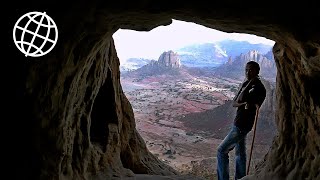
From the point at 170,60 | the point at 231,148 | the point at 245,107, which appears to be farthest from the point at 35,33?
the point at 170,60

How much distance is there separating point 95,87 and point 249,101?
2.30 meters

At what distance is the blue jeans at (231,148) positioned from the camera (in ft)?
17.9

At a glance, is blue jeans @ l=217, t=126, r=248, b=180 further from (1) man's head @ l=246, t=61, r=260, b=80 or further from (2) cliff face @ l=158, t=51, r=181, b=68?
(2) cliff face @ l=158, t=51, r=181, b=68

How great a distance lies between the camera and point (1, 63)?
301 cm

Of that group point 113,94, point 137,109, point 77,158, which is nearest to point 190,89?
point 137,109

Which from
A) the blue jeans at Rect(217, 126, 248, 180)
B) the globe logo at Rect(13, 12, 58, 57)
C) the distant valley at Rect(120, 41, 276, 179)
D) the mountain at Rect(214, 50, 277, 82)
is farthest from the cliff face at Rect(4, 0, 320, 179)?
the mountain at Rect(214, 50, 277, 82)

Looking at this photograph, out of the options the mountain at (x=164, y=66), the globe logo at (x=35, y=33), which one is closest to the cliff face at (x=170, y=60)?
Answer: the mountain at (x=164, y=66)

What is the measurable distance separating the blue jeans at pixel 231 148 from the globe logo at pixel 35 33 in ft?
10.7

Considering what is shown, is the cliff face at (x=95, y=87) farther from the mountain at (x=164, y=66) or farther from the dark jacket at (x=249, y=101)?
the mountain at (x=164, y=66)

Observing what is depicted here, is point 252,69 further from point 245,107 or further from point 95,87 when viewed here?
→ point 95,87

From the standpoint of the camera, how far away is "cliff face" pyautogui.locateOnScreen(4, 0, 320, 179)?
3211mm

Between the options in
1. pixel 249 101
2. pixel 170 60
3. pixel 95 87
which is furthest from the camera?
pixel 170 60

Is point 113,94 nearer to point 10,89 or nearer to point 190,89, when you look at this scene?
point 10,89

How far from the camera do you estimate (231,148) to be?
554 centimetres
